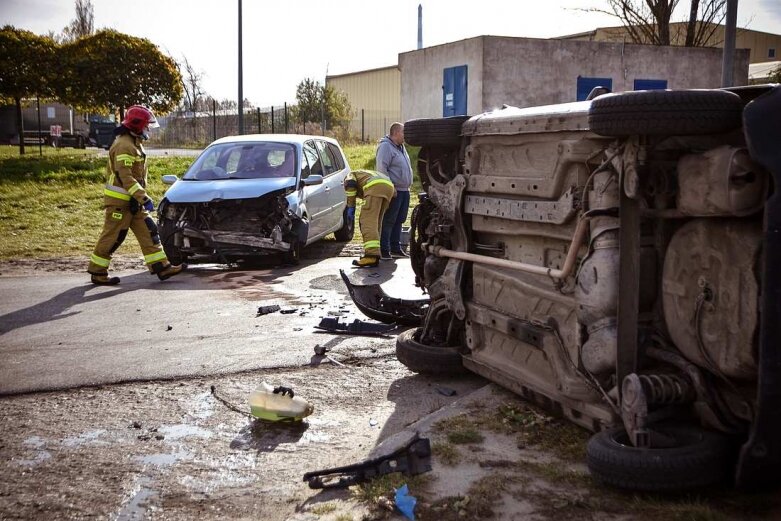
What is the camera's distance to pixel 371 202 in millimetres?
11188

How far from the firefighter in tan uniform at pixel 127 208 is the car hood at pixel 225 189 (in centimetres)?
77

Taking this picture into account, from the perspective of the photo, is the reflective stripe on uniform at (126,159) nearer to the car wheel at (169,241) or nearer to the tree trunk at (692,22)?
the car wheel at (169,241)

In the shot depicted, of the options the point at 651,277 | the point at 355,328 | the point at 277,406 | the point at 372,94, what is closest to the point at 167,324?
the point at 355,328

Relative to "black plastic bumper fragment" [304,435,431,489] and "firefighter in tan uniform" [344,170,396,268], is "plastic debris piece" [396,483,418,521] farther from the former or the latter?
"firefighter in tan uniform" [344,170,396,268]

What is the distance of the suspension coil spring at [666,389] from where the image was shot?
3637 millimetres

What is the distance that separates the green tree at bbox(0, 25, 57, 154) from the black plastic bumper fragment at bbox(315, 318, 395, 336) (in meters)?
21.4

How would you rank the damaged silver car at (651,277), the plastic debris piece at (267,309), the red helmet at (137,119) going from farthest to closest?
1. the red helmet at (137,119)
2. the plastic debris piece at (267,309)
3. the damaged silver car at (651,277)

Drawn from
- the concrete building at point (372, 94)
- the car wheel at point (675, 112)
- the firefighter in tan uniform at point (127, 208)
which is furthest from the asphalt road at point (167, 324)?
the concrete building at point (372, 94)

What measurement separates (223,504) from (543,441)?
1.68 metres

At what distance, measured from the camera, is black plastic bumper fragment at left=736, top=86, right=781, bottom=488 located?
125 inches

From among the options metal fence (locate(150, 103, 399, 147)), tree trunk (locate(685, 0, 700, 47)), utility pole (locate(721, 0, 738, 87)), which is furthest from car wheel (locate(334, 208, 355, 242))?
metal fence (locate(150, 103, 399, 147))

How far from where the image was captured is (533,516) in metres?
3.52

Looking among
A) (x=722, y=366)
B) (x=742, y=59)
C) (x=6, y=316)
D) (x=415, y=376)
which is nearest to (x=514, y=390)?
(x=415, y=376)

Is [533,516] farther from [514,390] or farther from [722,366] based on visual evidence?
[514,390]
